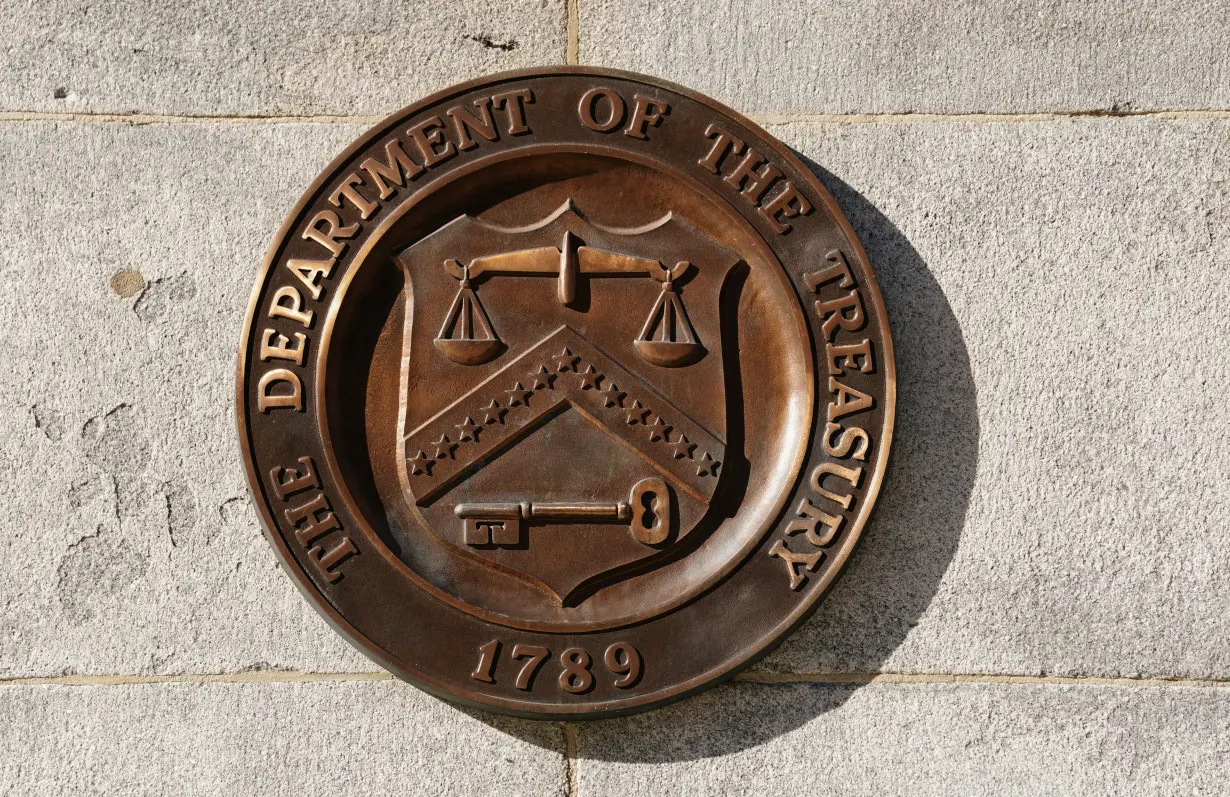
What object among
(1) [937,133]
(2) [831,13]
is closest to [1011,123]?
(1) [937,133]

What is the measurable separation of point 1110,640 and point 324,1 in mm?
2803

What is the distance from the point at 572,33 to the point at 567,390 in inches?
41.1

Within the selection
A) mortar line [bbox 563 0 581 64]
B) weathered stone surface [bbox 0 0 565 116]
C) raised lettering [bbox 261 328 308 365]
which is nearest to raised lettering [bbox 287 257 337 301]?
raised lettering [bbox 261 328 308 365]

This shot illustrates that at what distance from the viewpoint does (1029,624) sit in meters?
2.85

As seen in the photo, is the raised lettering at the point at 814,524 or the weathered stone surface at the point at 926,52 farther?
the weathered stone surface at the point at 926,52

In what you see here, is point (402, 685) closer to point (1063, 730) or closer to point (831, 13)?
point (1063, 730)

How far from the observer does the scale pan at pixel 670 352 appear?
2852 millimetres

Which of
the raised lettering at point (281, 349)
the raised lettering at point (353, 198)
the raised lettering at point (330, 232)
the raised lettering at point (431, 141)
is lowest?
the raised lettering at point (281, 349)

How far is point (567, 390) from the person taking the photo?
2.87 metres

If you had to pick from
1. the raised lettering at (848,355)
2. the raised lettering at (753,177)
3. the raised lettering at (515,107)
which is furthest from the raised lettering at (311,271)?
the raised lettering at (848,355)

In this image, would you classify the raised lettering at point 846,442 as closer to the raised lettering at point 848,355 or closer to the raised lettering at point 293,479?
the raised lettering at point 848,355

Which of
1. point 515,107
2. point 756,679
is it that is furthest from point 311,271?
point 756,679

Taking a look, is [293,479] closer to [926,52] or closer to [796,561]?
[796,561]

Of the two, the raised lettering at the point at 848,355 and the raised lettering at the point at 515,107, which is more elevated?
the raised lettering at the point at 515,107
